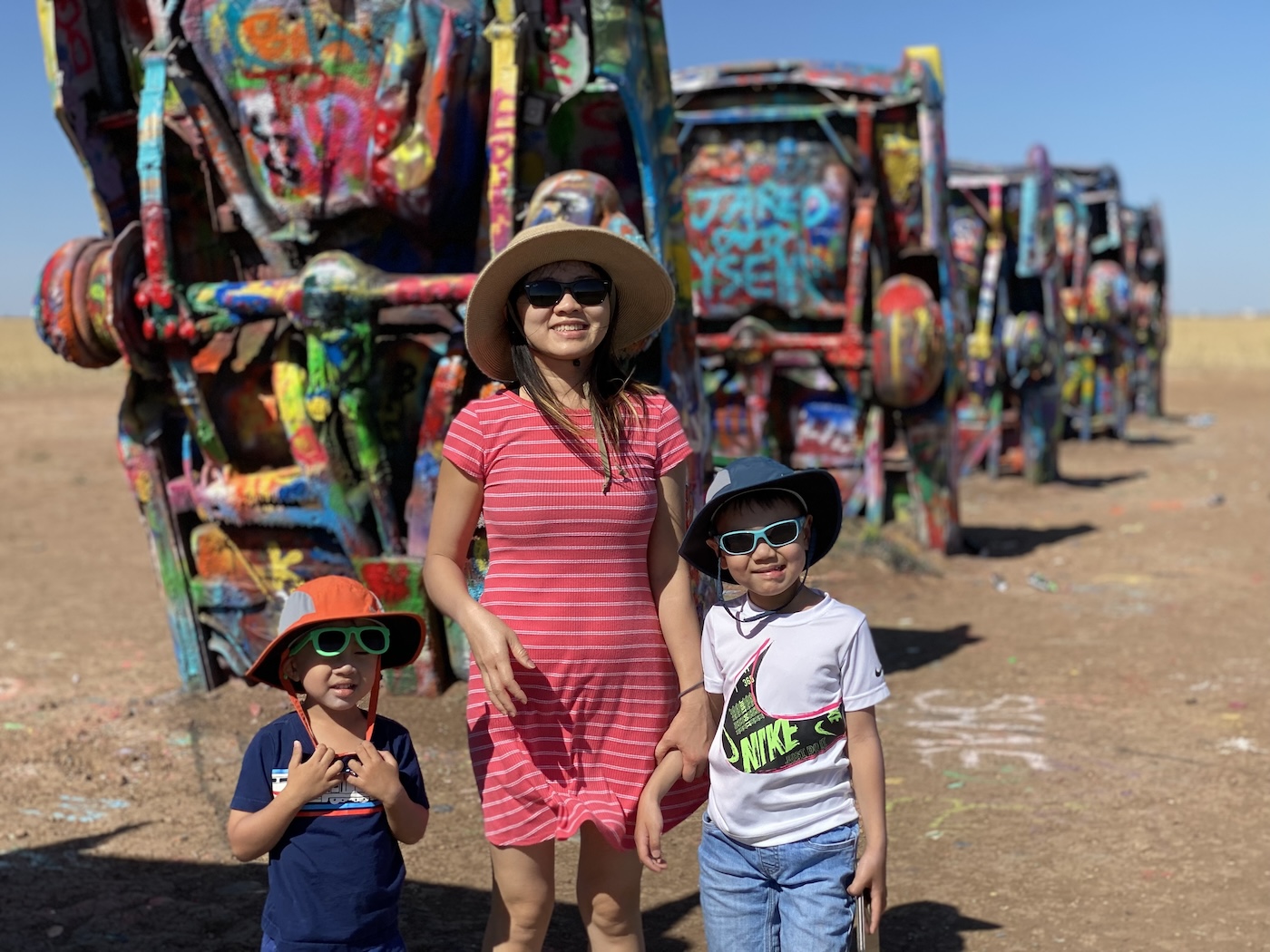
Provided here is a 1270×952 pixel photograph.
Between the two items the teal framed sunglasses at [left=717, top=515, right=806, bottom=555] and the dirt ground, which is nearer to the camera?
the teal framed sunglasses at [left=717, top=515, right=806, bottom=555]

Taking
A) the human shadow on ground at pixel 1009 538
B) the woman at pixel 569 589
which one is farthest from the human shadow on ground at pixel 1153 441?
the woman at pixel 569 589

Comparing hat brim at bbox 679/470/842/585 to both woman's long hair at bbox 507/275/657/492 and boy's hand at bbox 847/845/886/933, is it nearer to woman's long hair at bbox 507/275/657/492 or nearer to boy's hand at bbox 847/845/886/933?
woman's long hair at bbox 507/275/657/492

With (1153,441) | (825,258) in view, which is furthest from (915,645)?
(1153,441)

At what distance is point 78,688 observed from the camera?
6320 mm

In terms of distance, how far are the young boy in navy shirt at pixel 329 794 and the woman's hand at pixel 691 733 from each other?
1.57ft

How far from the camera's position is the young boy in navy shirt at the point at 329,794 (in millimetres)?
2496

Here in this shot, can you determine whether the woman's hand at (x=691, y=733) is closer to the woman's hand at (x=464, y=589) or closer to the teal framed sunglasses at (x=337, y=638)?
the woman's hand at (x=464, y=589)

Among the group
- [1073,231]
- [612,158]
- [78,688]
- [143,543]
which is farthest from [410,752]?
[1073,231]

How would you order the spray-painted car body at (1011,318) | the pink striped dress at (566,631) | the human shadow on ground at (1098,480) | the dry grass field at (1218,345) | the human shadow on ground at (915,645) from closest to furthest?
1. the pink striped dress at (566,631)
2. the human shadow on ground at (915,645)
3. the spray-painted car body at (1011,318)
4. the human shadow on ground at (1098,480)
5. the dry grass field at (1218,345)

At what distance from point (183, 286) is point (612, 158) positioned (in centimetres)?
168

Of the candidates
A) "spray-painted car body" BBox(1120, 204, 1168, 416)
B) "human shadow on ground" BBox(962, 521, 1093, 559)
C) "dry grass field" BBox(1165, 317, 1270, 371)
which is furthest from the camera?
"dry grass field" BBox(1165, 317, 1270, 371)

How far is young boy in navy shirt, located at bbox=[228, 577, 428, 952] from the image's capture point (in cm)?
250

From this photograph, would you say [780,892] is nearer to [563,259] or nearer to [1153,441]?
[563,259]

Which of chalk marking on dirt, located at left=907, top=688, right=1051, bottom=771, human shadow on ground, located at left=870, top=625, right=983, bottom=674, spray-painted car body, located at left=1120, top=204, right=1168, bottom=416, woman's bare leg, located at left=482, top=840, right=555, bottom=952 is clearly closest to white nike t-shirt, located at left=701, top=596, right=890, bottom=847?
woman's bare leg, located at left=482, top=840, right=555, bottom=952
